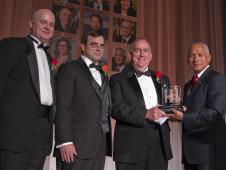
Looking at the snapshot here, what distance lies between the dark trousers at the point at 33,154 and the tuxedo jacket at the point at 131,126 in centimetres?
62

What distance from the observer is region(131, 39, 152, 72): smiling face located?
317 centimetres

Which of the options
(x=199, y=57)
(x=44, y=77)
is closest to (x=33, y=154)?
(x=44, y=77)

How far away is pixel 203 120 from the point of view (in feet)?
9.51

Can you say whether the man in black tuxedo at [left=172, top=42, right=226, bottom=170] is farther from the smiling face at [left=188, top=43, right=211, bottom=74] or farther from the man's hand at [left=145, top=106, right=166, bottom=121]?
the man's hand at [left=145, top=106, right=166, bottom=121]

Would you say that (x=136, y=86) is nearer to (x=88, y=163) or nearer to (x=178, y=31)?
(x=88, y=163)

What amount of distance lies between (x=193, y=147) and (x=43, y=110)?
1.25 m

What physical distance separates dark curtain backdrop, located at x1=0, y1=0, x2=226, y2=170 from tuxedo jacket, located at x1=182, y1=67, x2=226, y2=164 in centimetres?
307

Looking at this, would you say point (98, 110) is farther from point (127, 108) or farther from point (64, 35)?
point (64, 35)

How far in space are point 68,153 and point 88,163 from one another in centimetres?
18

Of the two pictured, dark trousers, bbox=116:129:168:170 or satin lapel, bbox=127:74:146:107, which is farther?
satin lapel, bbox=127:74:146:107

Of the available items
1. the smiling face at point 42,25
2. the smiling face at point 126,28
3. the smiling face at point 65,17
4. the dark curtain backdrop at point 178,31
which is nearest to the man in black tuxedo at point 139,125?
the smiling face at point 42,25

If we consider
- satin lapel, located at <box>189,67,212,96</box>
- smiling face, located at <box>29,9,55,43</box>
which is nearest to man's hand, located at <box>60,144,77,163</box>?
smiling face, located at <box>29,9,55,43</box>

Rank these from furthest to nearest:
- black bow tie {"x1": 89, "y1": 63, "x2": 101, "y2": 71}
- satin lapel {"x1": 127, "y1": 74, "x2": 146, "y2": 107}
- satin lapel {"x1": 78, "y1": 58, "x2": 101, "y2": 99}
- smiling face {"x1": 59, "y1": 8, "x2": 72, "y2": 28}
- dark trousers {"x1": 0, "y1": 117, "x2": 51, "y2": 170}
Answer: smiling face {"x1": 59, "y1": 8, "x2": 72, "y2": 28}, satin lapel {"x1": 127, "y1": 74, "x2": 146, "y2": 107}, black bow tie {"x1": 89, "y1": 63, "x2": 101, "y2": 71}, satin lapel {"x1": 78, "y1": 58, "x2": 101, "y2": 99}, dark trousers {"x1": 0, "y1": 117, "x2": 51, "y2": 170}

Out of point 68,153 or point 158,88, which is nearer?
point 68,153
